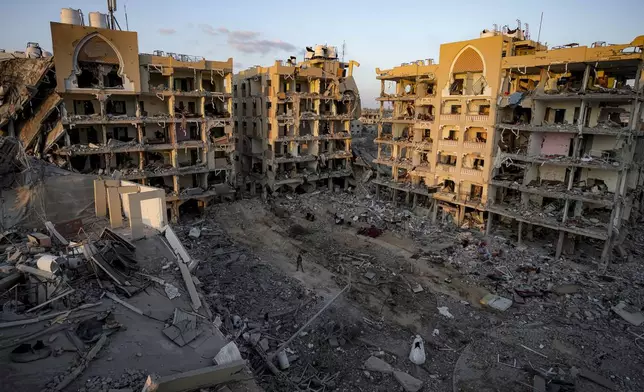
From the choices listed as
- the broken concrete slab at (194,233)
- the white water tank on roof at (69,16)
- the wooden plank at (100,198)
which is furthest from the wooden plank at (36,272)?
the white water tank on roof at (69,16)

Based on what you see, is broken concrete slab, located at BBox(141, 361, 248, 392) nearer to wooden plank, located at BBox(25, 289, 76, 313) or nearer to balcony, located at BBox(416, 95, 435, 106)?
wooden plank, located at BBox(25, 289, 76, 313)

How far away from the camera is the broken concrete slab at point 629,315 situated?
72.4 ft

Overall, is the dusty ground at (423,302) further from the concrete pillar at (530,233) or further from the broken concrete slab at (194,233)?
the concrete pillar at (530,233)

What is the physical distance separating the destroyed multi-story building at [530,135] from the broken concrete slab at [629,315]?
6388 millimetres

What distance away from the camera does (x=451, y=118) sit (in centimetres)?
3681

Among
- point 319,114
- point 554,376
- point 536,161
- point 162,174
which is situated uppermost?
point 319,114

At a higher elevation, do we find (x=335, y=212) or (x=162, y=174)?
(x=162, y=174)

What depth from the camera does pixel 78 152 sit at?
32375 millimetres

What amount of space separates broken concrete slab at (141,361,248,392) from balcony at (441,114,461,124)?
30451 millimetres

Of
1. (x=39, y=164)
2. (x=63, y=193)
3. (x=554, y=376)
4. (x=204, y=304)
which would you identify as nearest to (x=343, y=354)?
(x=204, y=304)

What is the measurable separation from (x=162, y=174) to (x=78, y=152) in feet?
21.4

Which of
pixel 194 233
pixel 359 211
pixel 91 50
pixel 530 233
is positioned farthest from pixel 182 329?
pixel 530 233

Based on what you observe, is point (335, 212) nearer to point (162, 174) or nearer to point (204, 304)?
point (162, 174)

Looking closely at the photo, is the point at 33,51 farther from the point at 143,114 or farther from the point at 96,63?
the point at 143,114
